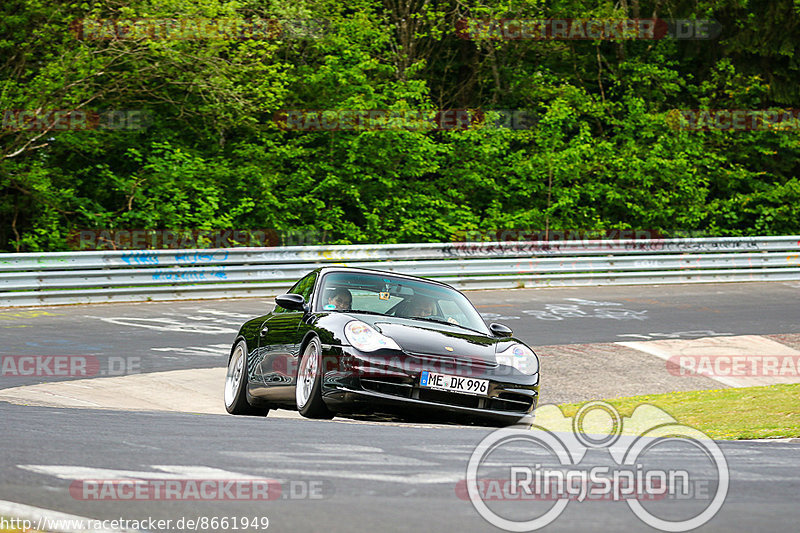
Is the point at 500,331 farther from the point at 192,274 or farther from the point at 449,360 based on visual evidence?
the point at 192,274

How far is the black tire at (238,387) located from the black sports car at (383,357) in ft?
0.05

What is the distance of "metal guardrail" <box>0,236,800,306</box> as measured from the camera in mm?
19250

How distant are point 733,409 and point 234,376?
4975 mm

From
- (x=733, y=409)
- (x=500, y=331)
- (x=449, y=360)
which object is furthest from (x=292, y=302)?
(x=733, y=409)

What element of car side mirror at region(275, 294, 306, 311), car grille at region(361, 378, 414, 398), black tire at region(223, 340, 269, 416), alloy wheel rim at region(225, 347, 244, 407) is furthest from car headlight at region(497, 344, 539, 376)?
alloy wheel rim at region(225, 347, 244, 407)

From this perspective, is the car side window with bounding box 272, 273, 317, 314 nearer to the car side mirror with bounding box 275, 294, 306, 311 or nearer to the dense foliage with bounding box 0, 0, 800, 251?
the car side mirror with bounding box 275, 294, 306, 311

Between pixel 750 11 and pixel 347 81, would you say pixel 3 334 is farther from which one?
pixel 750 11

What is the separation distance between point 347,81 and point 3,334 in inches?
535

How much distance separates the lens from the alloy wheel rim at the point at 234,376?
10.3 meters

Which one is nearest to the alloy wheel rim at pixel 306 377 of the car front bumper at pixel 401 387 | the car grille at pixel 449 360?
the car front bumper at pixel 401 387

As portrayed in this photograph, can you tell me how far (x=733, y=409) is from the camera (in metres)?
11.0

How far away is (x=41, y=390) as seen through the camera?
36.9ft

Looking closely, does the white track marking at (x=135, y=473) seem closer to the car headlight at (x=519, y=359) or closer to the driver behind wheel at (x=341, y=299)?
the car headlight at (x=519, y=359)

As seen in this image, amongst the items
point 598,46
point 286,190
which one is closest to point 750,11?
point 598,46
